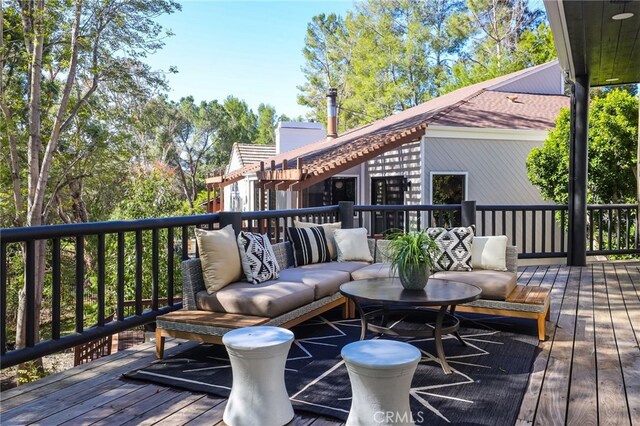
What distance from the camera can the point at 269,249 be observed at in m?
4.08

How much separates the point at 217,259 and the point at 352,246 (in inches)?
66.7

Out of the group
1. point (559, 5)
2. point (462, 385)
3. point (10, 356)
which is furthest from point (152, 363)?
point (559, 5)

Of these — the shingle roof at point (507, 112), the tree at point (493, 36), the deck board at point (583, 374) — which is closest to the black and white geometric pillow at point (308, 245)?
the deck board at point (583, 374)

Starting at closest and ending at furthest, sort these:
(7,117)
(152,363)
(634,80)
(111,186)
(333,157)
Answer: (152,363)
(634,80)
(333,157)
(7,117)
(111,186)

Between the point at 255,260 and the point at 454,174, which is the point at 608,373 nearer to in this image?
the point at 255,260

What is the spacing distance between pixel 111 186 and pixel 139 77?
13.1ft

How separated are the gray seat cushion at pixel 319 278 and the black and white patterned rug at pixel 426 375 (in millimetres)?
330

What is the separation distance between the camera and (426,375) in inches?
119

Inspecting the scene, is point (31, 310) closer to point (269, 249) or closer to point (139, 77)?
point (269, 249)

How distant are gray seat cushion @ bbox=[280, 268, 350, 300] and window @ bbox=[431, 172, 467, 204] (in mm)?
5608

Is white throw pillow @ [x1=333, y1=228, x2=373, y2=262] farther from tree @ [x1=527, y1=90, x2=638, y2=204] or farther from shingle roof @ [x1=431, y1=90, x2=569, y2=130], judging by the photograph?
tree @ [x1=527, y1=90, x2=638, y2=204]

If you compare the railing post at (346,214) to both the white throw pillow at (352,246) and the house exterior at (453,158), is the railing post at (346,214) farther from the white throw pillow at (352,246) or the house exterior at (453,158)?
the house exterior at (453,158)

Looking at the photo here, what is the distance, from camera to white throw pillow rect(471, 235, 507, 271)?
4395mm

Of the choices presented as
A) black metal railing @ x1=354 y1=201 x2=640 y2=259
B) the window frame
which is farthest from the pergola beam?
black metal railing @ x1=354 y1=201 x2=640 y2=259
